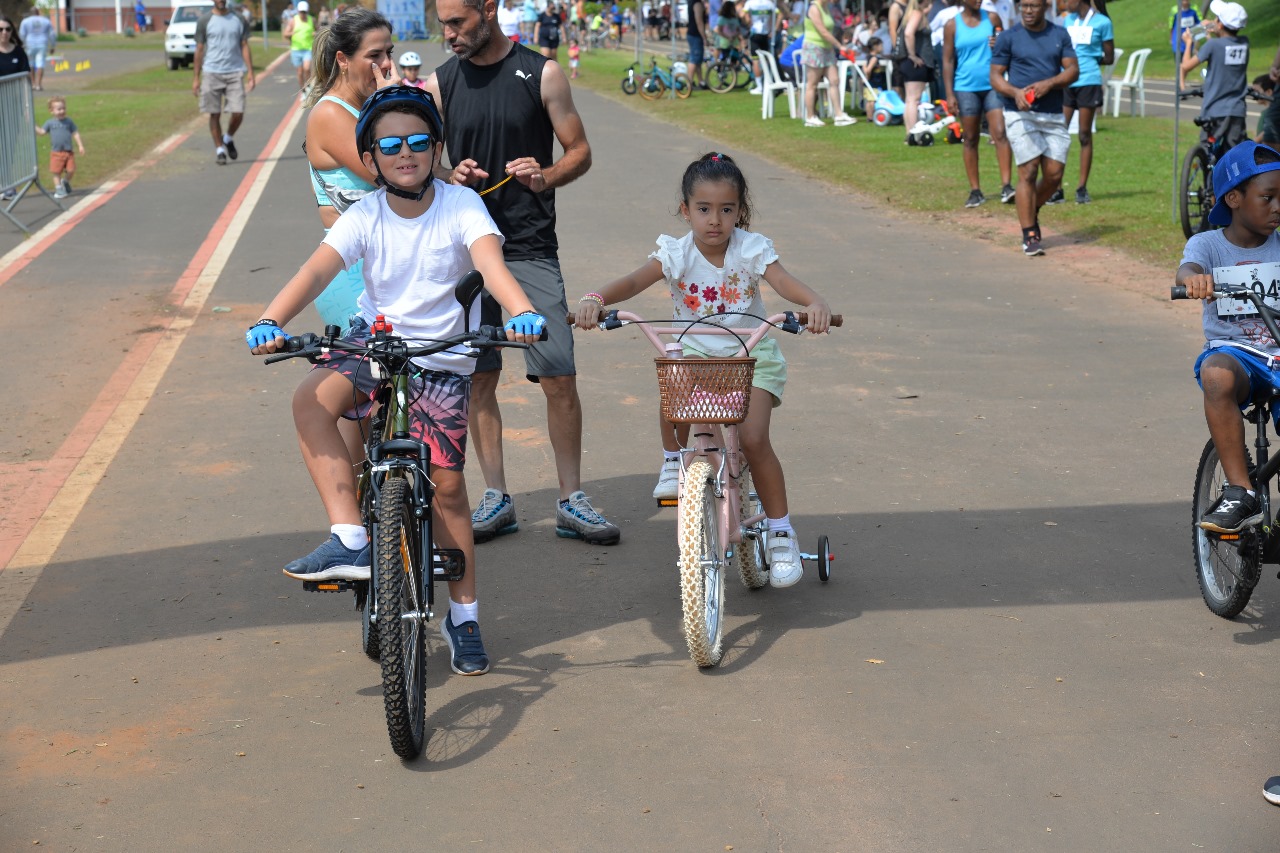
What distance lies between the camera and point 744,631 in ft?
18.5

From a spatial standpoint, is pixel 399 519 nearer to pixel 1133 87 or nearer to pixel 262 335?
pixel 262 335

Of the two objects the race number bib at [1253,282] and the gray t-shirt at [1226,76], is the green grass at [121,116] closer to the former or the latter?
the gray t-shirt at [1226,76]

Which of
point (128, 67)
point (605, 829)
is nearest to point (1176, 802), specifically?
point (605, 829)

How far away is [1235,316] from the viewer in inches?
220

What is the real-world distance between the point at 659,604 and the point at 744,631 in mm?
408

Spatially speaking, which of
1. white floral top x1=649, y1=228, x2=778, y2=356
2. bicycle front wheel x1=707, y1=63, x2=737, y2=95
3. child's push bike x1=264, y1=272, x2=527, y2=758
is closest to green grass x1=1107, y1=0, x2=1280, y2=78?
bicycle front wheel x1=707, y1=63, x2=737, y2=95

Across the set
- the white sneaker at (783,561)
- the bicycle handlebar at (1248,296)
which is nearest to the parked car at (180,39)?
the white sneaker at (783,561)

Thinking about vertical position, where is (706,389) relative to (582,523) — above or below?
above

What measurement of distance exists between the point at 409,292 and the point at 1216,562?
3.03 meters

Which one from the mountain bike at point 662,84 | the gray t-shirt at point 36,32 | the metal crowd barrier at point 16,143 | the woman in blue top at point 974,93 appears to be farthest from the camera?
the gray t-shirt at point 36,32

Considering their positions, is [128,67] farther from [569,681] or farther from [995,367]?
[569,681]

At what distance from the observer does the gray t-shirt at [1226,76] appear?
14.3m

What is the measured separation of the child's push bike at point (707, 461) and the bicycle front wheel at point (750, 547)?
0.06m

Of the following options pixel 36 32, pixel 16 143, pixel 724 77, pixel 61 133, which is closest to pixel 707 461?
pixel 16 143
